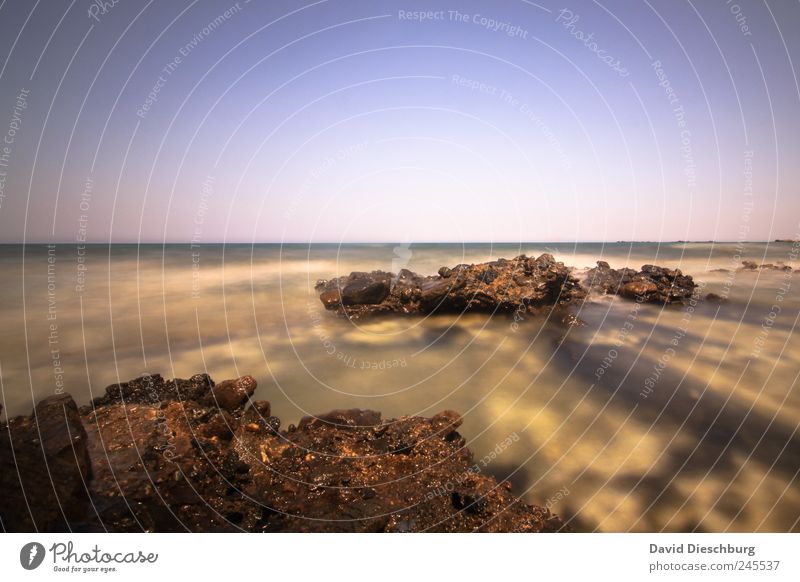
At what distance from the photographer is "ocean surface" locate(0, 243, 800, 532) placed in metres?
3.24

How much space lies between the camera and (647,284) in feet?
35.0

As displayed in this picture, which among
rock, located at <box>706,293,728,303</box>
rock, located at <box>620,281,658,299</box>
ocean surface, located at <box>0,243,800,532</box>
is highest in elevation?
rock, located at <box>620,281,658,299</box>

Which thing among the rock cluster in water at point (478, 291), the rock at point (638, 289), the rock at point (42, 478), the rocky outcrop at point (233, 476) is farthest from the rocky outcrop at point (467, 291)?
the rock at point (42, 478)

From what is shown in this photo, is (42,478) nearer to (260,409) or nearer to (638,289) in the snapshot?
(260,409)

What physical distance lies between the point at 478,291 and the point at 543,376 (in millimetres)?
3626

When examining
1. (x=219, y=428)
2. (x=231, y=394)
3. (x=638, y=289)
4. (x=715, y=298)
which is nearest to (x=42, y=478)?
(x=219, y=428)

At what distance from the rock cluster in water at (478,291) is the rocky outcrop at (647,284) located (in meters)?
0.03

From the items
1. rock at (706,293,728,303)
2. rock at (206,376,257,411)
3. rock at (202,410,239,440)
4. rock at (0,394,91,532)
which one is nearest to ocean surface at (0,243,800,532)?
rock at (706,293,728,303)

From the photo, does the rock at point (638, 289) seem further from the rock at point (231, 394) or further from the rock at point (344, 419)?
the rock at point (231, 394)

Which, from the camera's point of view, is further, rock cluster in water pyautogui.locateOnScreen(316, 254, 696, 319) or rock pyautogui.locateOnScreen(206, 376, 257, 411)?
rock cluster in water pyautogui.locateOnScreen(316, 254, 696, 319)

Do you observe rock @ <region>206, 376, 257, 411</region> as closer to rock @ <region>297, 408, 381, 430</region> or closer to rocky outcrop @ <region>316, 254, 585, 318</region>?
rock @ <region>297, 408, 381, 430</region>

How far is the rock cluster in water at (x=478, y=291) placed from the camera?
8.77 meters

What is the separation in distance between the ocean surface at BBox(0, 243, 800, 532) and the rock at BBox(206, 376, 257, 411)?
0.61m
